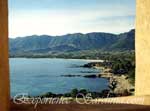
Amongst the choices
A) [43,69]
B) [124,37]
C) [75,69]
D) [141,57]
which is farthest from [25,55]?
[141,57]

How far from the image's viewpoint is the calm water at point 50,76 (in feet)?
17.8

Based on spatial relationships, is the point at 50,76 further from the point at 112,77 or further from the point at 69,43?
the point at 112,77

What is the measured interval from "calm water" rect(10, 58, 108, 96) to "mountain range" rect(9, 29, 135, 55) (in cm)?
30

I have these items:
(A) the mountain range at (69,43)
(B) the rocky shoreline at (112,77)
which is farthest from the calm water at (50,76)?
(A) the mountain range at (69,43)

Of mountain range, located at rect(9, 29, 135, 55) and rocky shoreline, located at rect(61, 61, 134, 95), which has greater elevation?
mountain range, located at rect(9, 29, 135, 55)

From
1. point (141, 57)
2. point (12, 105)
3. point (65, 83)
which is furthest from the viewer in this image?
point (65, 83)

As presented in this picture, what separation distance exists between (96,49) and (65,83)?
0.99m

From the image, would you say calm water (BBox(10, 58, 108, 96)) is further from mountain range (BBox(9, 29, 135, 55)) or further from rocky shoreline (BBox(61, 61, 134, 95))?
mountain range (BBox(9, 29, 135, 55))

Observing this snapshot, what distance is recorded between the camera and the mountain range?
6168 mm

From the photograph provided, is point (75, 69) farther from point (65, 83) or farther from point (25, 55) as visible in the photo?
point (25, 55)

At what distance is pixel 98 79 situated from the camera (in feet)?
19.4

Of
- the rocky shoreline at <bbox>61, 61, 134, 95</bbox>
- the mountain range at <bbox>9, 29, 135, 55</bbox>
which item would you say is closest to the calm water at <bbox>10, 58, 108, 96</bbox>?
the rocky shoreline at <bbox>61, 61, 134, 95</bbox>

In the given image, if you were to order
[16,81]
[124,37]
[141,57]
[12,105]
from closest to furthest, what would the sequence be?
[12,105] < [141,57] < [16,81] < [124,37]

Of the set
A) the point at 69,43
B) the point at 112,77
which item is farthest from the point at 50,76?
the point at 112,77
